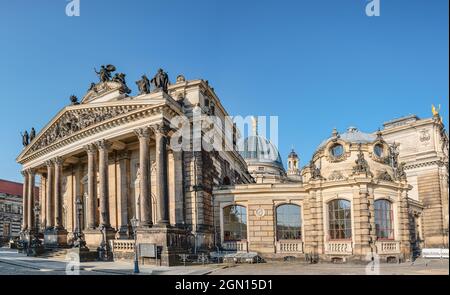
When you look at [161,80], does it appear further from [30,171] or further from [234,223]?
[30,171]

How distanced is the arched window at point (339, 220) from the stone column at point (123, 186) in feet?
55.7

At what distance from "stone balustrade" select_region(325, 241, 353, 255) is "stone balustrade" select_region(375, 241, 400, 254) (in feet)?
6.37

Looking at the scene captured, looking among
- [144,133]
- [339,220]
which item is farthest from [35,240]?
[339,220]

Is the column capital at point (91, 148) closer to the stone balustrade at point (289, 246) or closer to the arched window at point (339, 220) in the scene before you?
the stone balustrade at point (289, 246)

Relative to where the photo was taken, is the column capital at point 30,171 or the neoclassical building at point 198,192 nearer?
the neoclassical building at point 198,192

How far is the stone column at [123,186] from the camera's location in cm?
3806

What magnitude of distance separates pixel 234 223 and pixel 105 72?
736 inches

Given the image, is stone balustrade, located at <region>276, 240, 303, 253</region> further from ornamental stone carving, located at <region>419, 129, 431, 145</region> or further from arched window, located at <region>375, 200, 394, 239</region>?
ornamental stone carving, located at <region>419, 129, 431, 145</region>

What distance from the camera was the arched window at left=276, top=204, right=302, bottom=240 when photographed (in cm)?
3522

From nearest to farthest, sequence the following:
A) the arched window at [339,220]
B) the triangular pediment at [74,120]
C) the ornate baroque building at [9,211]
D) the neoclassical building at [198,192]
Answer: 1. the neoclassical building at [198,192]
2. the arched window at [339,220]
3. the triangular pediment at [74,120]
4. the ornate baroque building at [9,211]

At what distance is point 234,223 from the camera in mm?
36625

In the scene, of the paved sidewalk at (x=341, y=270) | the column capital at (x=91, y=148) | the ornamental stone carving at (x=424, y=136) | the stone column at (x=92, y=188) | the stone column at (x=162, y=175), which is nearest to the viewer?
the paved sidewalk at (x=341, y=270)

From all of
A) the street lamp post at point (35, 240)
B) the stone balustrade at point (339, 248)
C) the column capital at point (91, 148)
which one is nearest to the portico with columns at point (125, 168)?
the column capital at point (91, 148)

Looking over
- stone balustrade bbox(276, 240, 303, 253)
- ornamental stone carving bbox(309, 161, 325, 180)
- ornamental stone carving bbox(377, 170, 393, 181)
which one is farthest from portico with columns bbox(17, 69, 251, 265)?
ornamental stone carving bbox(377, 170, 393, 181)
